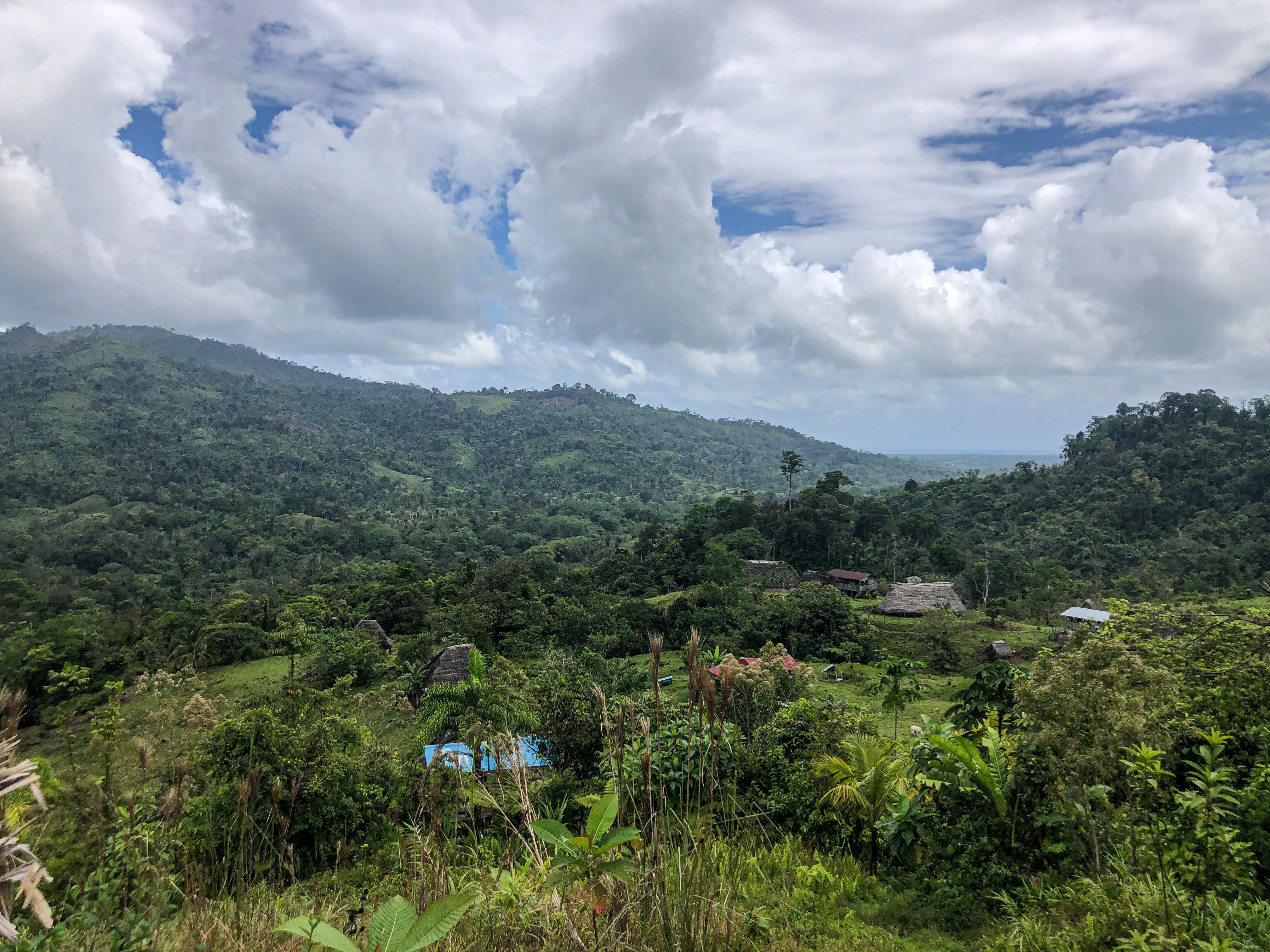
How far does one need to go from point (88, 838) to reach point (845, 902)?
4097 mm

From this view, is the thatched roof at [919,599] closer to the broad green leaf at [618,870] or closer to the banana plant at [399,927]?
the broad green leaf at [618,870]

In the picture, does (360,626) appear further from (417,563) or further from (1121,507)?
(1121,507)

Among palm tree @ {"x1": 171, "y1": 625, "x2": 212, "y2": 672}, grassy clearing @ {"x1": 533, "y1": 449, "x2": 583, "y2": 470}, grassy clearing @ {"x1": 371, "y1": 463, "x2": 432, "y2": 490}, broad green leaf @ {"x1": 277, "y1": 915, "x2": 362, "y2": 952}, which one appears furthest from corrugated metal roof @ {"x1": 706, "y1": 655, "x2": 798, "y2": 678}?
grassy clearing @ {"x1": 533, "y1": 449, "x2": 583, "y2": 470}

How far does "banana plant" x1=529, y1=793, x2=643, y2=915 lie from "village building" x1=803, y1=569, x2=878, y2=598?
130ft

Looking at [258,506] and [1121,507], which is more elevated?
[1121,507]

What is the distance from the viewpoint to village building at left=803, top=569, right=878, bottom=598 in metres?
40.2

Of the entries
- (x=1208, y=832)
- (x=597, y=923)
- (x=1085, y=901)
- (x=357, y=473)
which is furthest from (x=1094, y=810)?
(x=357, y=473)

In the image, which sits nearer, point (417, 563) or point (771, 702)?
point (771, 702)

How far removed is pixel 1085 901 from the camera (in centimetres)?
295

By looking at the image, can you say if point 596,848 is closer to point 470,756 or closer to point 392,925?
point 392,925

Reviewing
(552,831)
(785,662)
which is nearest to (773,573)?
(785,662)

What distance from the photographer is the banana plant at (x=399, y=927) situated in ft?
4.25

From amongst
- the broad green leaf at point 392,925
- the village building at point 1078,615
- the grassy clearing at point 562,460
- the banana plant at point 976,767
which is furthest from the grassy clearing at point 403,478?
the broad green leaf at point 392,925

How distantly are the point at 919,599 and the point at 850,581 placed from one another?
7.05 meters
